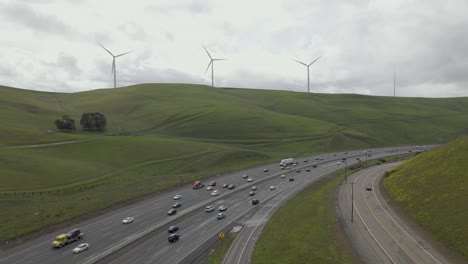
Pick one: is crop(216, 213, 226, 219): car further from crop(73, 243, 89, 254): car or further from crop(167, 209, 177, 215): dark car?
crop(73, 243, 89, 254): car

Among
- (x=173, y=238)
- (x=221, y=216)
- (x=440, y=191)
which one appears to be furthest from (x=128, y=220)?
(x=440, y=191)

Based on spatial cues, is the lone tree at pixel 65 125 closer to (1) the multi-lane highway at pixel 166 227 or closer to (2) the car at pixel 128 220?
(1) the multi-lane highway at pixel 166 227

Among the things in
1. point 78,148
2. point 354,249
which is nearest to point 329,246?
point 354,249

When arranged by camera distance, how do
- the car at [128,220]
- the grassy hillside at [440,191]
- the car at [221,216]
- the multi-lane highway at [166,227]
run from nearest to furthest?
the grassy hillside at [440,191] < the multi-lane highway at [166,227] < the car at [128,220] < the car at [221,216]

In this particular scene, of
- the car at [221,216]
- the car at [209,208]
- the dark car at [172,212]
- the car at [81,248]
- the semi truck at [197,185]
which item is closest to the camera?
the car at [81,248]

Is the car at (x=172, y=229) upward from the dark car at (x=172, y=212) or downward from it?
downward

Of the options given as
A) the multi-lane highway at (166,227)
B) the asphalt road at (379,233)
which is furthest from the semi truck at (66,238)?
the asphalt road at (379,233)
